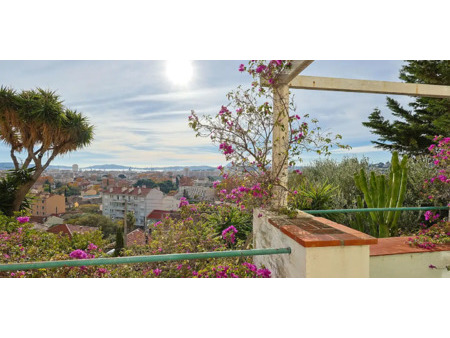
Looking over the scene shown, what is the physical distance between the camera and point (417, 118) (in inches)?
247

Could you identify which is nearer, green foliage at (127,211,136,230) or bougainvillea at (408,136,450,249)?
bougainvillea at (408,136,450,249)

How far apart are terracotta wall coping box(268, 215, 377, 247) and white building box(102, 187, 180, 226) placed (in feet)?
7.35

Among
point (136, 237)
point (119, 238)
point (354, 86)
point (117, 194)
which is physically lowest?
point (119, 238)

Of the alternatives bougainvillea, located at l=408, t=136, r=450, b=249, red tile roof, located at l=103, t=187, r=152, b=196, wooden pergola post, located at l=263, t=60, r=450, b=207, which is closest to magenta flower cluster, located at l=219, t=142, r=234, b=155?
wooden pergola post, located at l=263, t=60, r=450, b=207

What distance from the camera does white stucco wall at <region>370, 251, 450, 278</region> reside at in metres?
2.47

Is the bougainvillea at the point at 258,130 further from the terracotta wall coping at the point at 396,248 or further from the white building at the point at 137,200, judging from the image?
the white building at the point at 137,200

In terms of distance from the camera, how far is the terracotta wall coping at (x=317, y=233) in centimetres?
138

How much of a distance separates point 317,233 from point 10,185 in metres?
6.06

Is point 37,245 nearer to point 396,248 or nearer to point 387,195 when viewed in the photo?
point 396,248

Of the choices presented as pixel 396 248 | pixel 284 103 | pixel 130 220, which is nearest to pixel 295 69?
pixel 284 103

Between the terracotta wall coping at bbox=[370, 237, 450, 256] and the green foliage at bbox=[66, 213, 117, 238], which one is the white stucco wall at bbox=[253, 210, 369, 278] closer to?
the terracotta wall coping at bbox=[370, 237, 450, 256]
